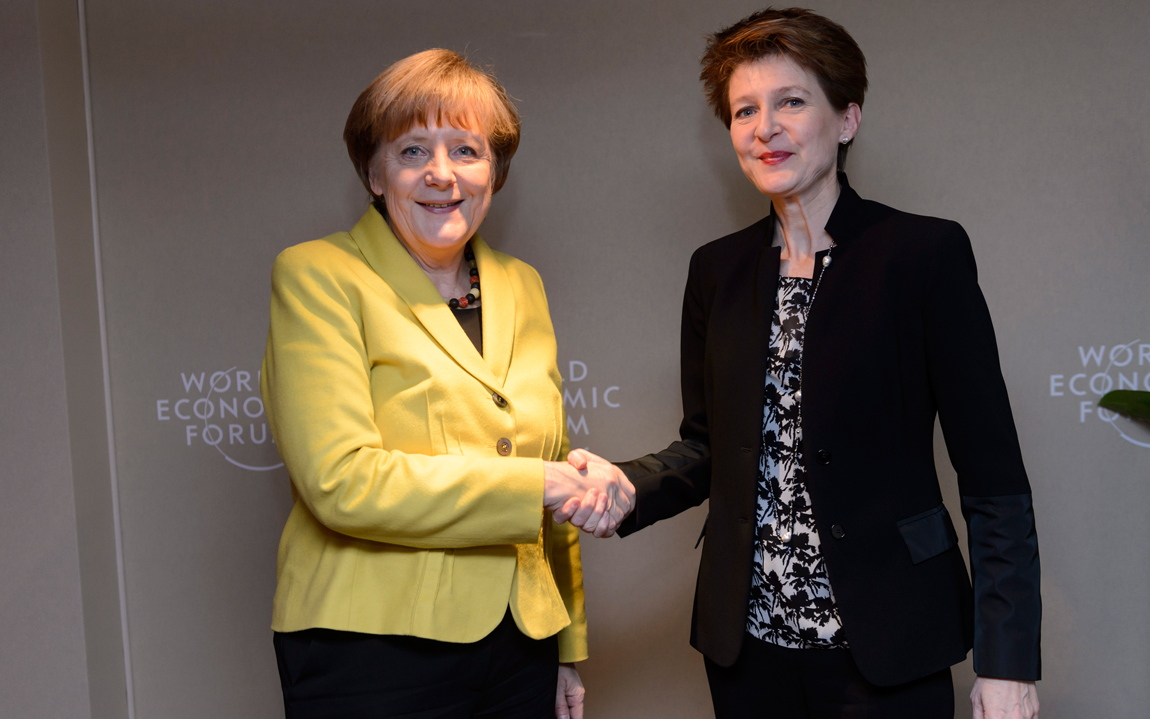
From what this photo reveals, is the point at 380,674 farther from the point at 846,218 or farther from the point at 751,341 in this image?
the point at 846,218

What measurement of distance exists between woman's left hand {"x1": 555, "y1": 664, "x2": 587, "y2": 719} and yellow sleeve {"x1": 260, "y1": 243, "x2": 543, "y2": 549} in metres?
0.53

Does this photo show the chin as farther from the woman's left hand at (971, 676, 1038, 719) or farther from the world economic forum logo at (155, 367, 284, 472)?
the world economic forum logo at (155, 367, 284, 472)

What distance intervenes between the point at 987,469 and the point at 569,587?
882mm

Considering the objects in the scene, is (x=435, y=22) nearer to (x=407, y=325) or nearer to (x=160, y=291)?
(x=160, y=291)

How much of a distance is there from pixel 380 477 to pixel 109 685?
1.76m

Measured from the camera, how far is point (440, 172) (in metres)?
1.55

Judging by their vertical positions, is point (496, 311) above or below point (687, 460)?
above

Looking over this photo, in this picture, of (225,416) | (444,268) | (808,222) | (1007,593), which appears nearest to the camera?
(1007,593)

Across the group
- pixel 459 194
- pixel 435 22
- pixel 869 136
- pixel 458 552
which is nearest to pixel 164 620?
pixel 458 552

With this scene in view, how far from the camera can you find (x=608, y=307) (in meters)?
2.52

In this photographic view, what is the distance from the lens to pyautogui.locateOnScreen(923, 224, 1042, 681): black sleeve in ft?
4.48

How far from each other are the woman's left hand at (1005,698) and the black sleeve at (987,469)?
0.09ft

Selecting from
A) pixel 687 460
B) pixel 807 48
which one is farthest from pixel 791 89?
pixel 687 460

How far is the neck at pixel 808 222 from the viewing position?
159cm
